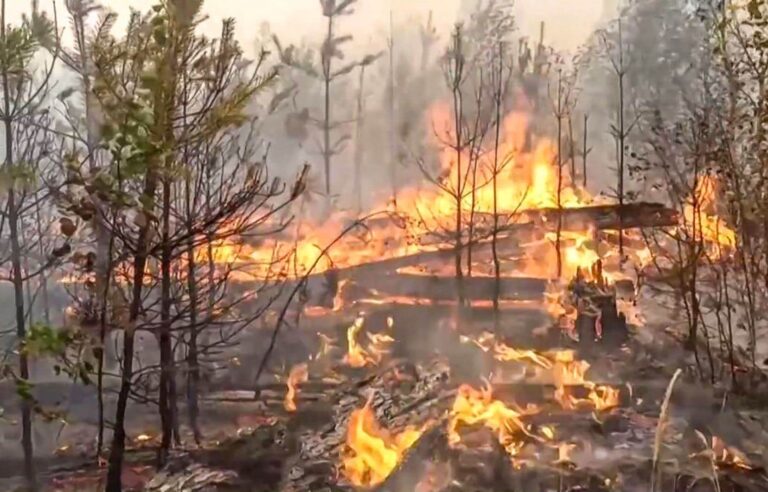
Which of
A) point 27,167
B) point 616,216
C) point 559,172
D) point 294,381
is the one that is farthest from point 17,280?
point 616,216

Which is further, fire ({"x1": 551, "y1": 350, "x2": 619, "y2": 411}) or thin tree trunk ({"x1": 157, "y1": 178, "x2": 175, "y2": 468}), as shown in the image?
fire ({"x1": 551, "y1": 350, "x2": 619, "y2": 411})

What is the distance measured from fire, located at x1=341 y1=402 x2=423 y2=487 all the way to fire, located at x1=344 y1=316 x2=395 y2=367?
0.32ft

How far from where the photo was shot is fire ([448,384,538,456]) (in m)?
2.08

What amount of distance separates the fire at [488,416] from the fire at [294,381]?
34 centimetres

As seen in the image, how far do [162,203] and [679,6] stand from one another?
3.93 feet

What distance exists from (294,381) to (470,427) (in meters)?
0.40

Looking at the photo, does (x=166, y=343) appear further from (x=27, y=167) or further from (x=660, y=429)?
(x=660, y=429)

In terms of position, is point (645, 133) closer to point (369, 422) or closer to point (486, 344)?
point (486, 344)

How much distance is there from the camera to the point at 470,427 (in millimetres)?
2080

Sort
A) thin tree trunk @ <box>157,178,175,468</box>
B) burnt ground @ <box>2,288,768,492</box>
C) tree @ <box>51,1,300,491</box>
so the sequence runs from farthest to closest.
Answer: burnt ground @ <box>2,288,768,492</box> < thin tree trunk @ <box>157,178,175,468</box> < tree @ <box>51,1,300,491</box>

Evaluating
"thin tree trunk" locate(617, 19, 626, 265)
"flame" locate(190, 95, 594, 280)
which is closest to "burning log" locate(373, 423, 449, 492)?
"flame" locate(190, 95, 594, 280)

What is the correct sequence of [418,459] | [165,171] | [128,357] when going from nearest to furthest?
[165,171] < [128,357] < [418,459]

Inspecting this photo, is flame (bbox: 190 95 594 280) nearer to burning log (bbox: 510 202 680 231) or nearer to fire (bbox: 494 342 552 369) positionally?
burning log (bbox: 510 202 680 231)

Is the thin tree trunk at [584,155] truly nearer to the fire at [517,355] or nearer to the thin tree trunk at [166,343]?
the fire at [517,355]
